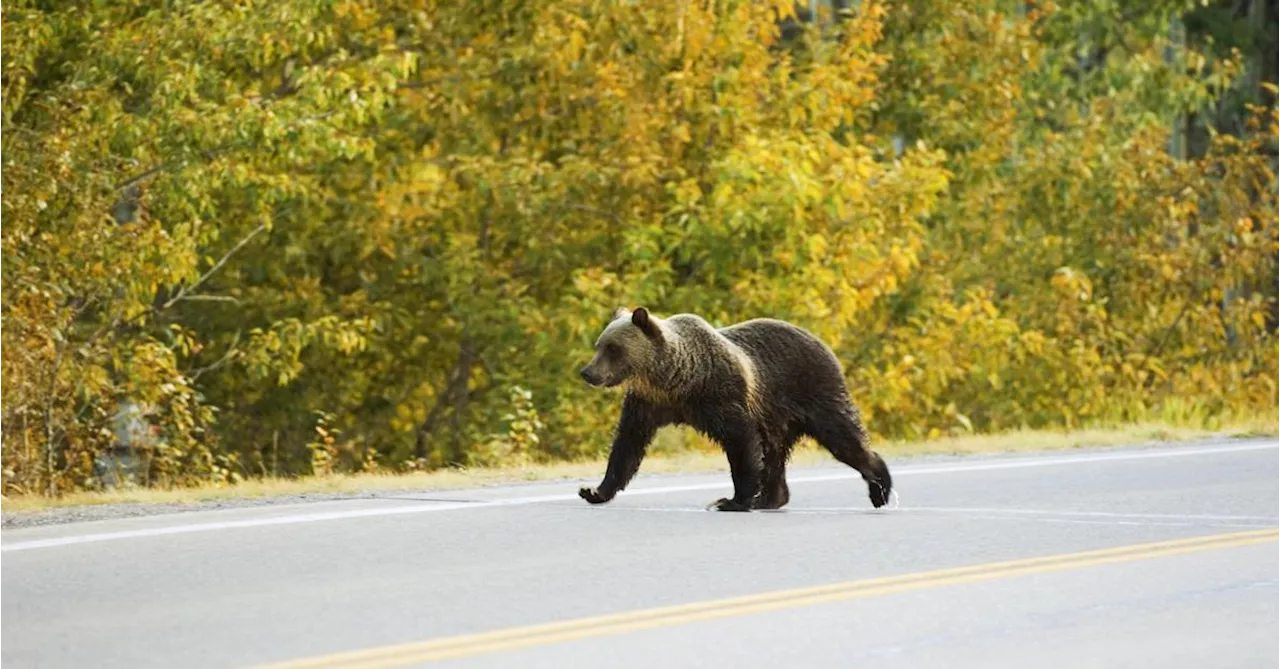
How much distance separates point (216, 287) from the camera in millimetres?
22297

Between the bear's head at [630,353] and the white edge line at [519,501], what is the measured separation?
110cm

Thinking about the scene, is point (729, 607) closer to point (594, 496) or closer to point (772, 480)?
point (772, 480)

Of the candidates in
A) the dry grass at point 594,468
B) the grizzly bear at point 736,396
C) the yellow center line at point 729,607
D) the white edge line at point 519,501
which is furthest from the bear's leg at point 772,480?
the dry grass at point 594,468

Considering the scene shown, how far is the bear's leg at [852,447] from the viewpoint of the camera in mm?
12055

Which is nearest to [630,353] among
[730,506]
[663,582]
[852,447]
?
[730,506]

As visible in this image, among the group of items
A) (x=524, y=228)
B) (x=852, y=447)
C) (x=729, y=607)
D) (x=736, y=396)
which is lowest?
(x=729, y=607)

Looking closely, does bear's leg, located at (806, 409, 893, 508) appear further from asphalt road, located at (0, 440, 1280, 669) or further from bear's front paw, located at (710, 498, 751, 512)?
bear's front paw, located at (710, 498, 751, 512)

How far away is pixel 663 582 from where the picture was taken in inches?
368

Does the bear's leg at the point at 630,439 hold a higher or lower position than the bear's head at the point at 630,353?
lower

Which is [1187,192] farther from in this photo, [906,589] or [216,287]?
[906,589]

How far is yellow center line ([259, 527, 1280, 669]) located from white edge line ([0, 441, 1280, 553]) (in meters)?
3.14

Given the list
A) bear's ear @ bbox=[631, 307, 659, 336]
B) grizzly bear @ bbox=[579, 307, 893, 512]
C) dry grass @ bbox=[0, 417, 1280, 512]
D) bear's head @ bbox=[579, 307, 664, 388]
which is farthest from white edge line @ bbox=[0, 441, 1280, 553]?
bear's ear @ bbox=[631, 307, 659, 336]

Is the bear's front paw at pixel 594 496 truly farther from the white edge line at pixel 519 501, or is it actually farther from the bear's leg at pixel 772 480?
the bear's leg at pixel 772 480

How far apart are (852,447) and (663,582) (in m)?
2.94
